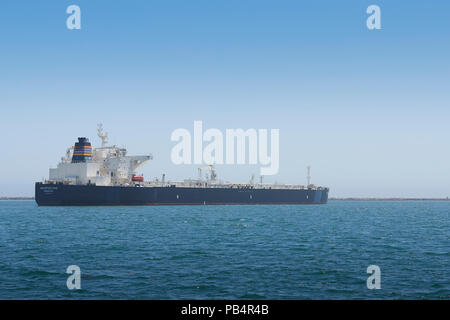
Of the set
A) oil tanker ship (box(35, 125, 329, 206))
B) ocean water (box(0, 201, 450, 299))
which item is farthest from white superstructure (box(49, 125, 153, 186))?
ocean water (box(0, 201, 450, 299))

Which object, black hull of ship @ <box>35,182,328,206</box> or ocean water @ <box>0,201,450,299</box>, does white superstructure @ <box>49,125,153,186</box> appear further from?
ocean water @ <box>0,201,450,299</box>

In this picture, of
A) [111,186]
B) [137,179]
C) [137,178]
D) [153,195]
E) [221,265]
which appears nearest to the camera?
[221,265]

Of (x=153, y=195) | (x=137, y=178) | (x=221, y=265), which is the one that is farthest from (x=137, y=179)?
(x=221, y=265)

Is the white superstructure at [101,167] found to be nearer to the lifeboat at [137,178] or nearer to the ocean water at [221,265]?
the lifeboat at [137,178]

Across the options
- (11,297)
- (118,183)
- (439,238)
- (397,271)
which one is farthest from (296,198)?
(11,297)

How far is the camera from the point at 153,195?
83812mm

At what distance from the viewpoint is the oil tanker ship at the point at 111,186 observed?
74.5 m

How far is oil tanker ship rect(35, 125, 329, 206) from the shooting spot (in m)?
74.5

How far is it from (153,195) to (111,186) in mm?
9319

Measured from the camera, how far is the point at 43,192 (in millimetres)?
74000

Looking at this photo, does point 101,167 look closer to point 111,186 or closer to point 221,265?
point 111,186

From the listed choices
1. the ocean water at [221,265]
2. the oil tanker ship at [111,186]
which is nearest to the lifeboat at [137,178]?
the oil tanker ship at [111,186]
